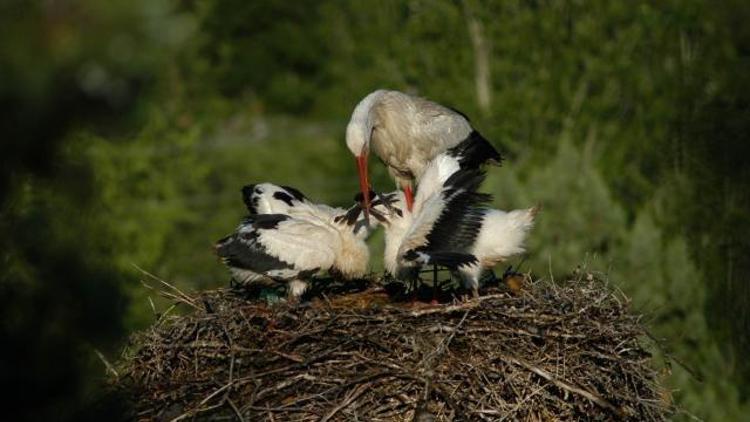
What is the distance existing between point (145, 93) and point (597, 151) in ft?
55.0

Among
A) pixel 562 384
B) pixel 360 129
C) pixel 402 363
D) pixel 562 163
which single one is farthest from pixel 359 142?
pixel 562 163

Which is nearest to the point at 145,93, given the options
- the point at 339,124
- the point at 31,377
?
the point at 31,377

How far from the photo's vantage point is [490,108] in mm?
20672

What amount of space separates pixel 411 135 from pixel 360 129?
2.80 feet

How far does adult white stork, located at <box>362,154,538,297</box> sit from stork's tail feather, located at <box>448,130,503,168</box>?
36.0 inches

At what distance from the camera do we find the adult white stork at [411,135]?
948 cm

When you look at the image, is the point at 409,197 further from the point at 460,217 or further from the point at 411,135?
the point at 460,217

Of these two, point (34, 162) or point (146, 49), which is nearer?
point (146, 49)

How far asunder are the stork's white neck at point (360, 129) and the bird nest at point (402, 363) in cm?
133

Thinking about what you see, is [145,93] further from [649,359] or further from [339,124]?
[339,124]

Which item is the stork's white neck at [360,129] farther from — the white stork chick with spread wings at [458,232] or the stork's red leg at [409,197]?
the white stork chick with spread wings at [458,232]

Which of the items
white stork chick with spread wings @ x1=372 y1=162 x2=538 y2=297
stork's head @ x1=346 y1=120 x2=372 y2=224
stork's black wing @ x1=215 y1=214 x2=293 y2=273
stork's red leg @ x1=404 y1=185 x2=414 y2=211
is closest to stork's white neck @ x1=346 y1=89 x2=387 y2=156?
stork's head @ x1=346 y1=120 x2=372 y2=224

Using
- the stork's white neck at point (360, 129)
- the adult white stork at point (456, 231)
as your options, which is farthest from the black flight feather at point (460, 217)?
the stork's white neck at point (360, 129)

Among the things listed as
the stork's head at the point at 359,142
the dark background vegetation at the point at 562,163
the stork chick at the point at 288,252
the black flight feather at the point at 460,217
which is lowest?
the dark background vegetation at the point at 562,163
